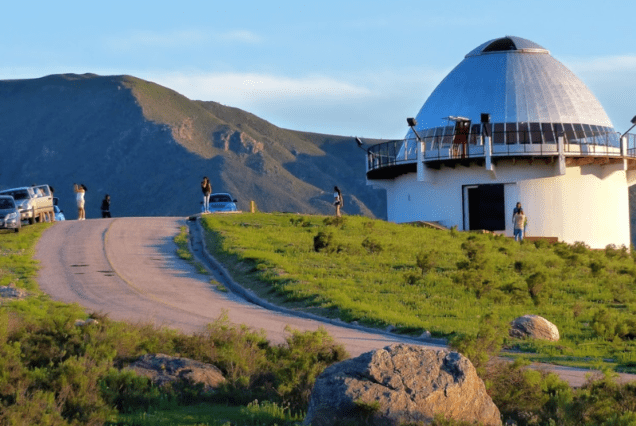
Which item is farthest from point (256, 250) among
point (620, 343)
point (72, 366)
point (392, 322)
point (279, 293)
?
point (72, 366)

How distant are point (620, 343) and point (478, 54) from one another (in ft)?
100

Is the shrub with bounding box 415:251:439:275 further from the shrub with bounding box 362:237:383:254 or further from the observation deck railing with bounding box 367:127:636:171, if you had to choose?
the observation deck railing with bounding box 367:127:636:171

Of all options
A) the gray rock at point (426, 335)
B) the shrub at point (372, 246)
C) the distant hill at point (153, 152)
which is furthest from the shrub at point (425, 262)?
the distant hill at point (153, 152)

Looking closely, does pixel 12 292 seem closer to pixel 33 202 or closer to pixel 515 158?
pixel 33 202

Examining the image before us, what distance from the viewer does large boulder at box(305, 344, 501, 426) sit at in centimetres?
801

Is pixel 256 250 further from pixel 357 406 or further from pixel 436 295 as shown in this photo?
pixel 357 406

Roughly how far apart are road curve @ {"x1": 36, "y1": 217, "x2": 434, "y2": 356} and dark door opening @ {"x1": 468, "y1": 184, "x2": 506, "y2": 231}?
13.1m

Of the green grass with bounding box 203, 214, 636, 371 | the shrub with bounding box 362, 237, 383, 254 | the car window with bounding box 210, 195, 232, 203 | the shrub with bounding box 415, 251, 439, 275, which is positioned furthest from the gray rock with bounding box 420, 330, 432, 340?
the car window with bounding box 210, 195, 232, 203

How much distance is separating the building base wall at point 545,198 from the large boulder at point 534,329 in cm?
2363

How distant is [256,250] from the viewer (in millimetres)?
25672

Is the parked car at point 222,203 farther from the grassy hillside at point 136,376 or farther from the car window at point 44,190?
the grassy hillside at point 136,376

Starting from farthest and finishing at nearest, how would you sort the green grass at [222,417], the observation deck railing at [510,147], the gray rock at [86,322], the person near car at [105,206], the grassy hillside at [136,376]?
the person near car at [105,206], the observation deck railing at [510,147], the gray rock at [86,322], the grassy hillside at [136,376], the green grass at [222,417]

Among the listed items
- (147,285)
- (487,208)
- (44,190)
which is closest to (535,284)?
(147,285)

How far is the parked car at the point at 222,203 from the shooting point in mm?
43069
